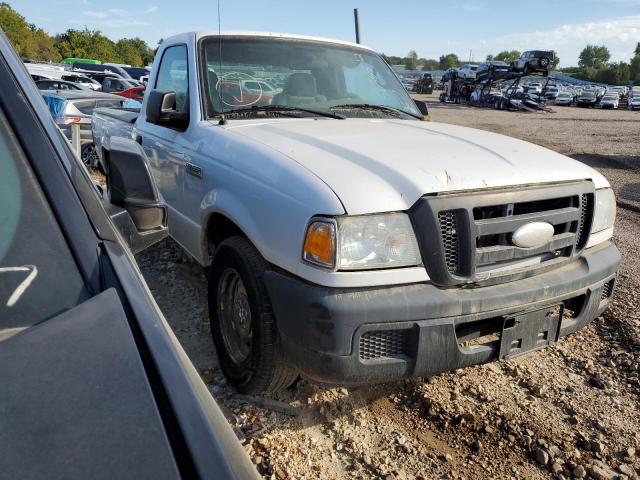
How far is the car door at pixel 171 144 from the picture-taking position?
3.41 m

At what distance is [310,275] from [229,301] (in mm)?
923

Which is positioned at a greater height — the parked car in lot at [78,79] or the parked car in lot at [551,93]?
the parked car in lot at [78,79]

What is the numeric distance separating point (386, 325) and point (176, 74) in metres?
2.74

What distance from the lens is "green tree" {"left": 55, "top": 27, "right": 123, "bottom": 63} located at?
62.9 metres

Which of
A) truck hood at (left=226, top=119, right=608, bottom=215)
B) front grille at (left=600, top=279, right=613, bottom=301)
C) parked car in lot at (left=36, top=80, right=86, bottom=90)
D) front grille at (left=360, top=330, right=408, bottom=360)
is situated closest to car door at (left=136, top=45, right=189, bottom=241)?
truck hood at (left=226, top=119, right=608, bottom=215)

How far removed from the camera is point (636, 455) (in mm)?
2402

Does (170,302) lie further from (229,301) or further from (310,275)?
(310,275)

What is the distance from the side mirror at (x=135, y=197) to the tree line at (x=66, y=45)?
165 feet

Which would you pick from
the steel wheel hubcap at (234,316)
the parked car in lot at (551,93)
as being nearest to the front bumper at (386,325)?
the steel wheel hubcap at (234,316)

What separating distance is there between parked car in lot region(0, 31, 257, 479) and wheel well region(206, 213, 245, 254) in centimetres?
145

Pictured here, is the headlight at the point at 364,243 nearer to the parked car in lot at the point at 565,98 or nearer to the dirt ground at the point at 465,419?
the dirt ground at the point at 465,419

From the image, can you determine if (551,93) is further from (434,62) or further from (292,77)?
(434,62)

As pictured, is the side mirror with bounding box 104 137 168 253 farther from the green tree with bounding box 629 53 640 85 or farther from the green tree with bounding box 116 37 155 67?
the green tree with bounding box 629 53 640 85

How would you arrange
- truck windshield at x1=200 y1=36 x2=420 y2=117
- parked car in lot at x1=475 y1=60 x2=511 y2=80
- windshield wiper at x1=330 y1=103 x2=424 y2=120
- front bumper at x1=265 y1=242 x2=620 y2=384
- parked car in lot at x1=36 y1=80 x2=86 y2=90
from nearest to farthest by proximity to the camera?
front bumper at x1=265 y1=242 x2=620 y2=384 → truck windshield at x1=200 y1=36 x2=420 y2=117 → windshield wiper at x1=330 y1=103 x2=424 y2=120 → parked car in lot at x1=36 y1=80 x2=86 y2=90 → parked car in lot at x1=475 y1=60 x2=511 y2=80
